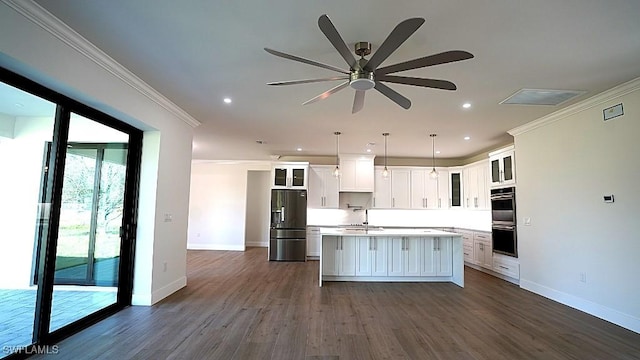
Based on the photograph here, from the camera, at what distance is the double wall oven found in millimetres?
5516

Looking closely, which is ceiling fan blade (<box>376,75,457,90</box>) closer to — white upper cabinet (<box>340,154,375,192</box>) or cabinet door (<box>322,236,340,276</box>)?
cabinet door (<box>322,236,340,276</box>)

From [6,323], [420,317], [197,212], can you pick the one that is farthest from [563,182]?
[197,212]

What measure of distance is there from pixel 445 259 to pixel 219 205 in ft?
20.7

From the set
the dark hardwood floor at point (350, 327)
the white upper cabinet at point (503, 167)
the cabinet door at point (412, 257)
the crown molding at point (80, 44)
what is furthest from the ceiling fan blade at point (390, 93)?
the white upper cabinet at point (503, 167)

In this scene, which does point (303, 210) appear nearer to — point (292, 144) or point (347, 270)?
point (292, 144)

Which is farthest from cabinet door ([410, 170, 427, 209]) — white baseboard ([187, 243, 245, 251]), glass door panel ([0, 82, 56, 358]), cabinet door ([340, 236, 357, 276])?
glass door panel ([0, 82, 56, 358])

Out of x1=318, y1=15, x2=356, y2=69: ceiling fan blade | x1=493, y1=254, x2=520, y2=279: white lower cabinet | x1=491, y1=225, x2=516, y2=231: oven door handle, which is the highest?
x1=318, y1=15, x2=356, y2=69: ceiling fan blade

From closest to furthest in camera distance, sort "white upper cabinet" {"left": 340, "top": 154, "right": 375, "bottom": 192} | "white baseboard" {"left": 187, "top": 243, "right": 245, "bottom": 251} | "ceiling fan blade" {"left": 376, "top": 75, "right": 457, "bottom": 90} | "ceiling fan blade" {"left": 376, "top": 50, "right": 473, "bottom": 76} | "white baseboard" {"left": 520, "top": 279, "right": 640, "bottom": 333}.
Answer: "ceiling fan blade" {"left": 376, "top": 50, "right": 473, "bottom": 76}
"ceiling fan blade" {"left": 376, "top": 75, "right": 457, "bottom": 90}
"white baseboard" {"left": 520, "top": 279, "right": 640, "bottom": 333}
"white upper cabinet" {"left": 340, "top": 154, "right": 375, "bottom": 192}
"white baseboard" {"left": 187, "top": 243, "right": 245, "bottom": 251}

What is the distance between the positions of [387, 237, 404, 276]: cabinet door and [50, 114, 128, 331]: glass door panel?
4.07 meters

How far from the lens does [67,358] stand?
8.66 feet

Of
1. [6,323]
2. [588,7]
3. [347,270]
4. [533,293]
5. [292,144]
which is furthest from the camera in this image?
[292,144]

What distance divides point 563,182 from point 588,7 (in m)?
2.97

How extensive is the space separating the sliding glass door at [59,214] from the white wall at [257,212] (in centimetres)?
587

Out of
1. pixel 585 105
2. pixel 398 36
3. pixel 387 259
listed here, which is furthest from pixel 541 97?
pixel 387 259
